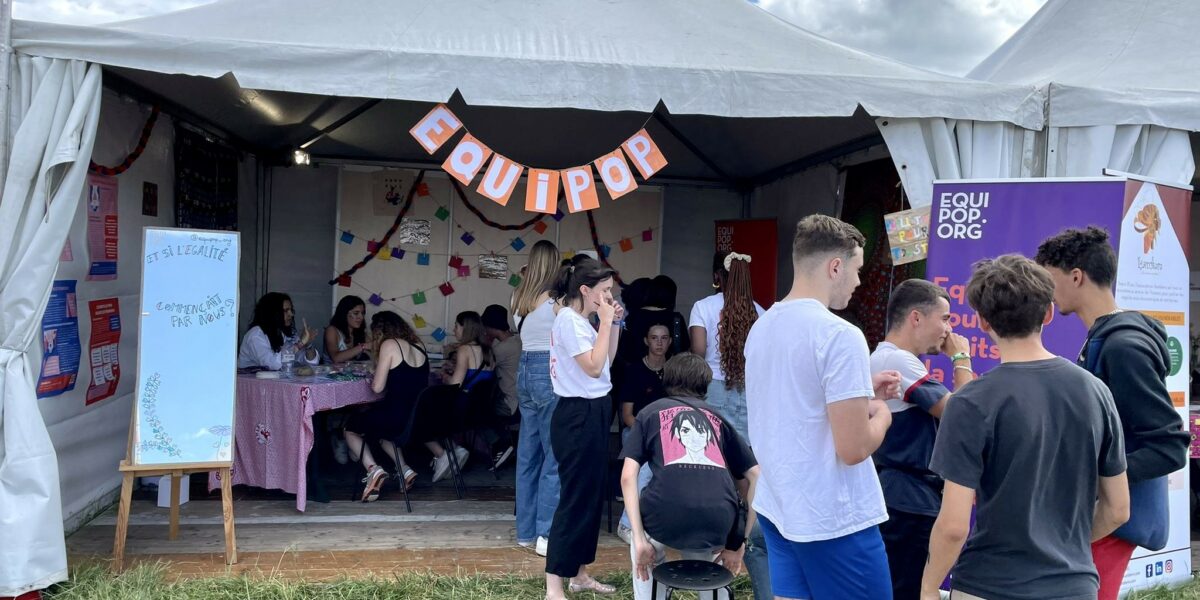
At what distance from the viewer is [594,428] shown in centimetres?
Result: 305

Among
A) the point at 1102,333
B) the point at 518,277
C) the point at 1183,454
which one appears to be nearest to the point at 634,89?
the point at 1102,333

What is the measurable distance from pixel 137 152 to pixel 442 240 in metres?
2.67

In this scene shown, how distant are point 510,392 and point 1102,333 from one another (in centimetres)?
354

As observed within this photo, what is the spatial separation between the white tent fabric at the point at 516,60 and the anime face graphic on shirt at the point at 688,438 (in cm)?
143

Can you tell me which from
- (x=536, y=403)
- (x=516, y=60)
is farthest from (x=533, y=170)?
(x=536, y=403)

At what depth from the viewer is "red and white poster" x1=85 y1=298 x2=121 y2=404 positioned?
390 centimetres

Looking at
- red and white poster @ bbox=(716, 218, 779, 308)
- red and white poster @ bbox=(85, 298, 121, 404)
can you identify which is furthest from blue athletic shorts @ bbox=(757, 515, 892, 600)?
red and white poster @ bbox=(716, 218, 779, 308)

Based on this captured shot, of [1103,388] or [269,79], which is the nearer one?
[1103,388]

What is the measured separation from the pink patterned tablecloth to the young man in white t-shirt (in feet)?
9.41

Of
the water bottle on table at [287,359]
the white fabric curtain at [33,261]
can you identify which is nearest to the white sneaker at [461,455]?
the water bottle on table at [287,359]

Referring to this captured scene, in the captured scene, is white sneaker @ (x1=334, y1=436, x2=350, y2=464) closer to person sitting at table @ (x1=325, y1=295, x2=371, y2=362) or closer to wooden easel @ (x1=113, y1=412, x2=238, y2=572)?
person sitting at table @ (x1=325, y1=295, x2=371, y2=362)

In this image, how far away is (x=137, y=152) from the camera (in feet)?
13.7

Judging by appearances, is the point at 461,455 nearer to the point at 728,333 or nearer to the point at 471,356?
the point at 471,356

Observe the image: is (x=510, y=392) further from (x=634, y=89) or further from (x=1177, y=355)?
(x=1177, y=355)
